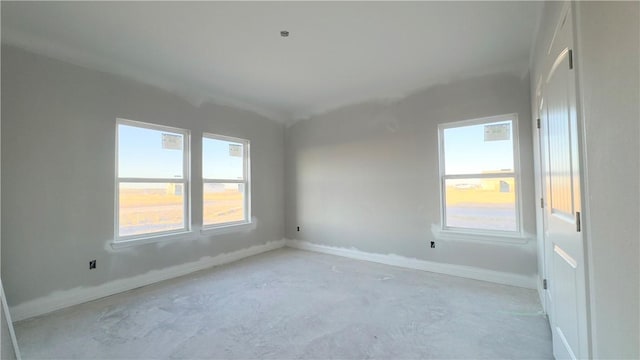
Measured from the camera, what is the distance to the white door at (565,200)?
4.20 feet

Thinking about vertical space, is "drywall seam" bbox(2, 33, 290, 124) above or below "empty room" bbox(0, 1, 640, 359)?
above

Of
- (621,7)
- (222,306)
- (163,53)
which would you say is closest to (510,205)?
→ (621,7)

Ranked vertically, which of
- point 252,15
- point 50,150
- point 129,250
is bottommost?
point 129,250

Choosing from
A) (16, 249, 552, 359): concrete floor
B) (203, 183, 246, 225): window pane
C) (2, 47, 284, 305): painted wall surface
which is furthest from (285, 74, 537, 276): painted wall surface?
(2, 47, 284, 305): painted wall surface

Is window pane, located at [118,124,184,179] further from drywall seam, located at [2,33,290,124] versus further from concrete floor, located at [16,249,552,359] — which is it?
concrete floor, located at [16,249,552,359]

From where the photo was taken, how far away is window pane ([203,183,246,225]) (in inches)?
171

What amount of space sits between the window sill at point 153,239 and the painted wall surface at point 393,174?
2.10 m

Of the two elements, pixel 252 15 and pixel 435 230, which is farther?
pixel 435 230

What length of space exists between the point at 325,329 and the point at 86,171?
10.2 ft

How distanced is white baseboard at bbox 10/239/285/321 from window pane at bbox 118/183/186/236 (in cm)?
57

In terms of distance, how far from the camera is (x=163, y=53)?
3.08m

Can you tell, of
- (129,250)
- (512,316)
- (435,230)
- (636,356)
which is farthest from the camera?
(435,230)

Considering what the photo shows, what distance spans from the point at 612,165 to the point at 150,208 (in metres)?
4.31

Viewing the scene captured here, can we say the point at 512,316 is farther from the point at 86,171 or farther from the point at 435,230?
the point at 86,171
